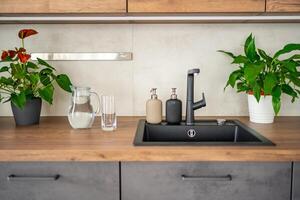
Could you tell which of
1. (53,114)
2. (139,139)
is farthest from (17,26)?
(139,139)

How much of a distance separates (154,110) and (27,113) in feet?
1.98

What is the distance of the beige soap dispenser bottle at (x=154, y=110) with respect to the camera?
1.36 m

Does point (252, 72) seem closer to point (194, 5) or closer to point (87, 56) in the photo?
point (194, 5)

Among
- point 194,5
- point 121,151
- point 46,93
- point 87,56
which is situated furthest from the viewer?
point 87,56

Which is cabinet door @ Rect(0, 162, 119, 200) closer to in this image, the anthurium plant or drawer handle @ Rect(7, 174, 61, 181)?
drawer handle @ Rect(7, 174, 61, 181)

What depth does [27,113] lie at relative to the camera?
1314 mm

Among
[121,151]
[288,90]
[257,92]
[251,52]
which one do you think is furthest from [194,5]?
[121,151]

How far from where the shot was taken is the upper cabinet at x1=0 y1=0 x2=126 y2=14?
1.20m

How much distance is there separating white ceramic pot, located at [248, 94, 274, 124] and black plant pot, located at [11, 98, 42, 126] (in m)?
1.06

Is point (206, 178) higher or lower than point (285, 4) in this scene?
lower

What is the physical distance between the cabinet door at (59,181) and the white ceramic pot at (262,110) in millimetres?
793

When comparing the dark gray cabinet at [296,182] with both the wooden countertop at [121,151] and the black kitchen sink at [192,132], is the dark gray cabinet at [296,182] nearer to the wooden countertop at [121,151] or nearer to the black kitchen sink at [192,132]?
the wooden countertop at [121,151]

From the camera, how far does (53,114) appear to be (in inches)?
62.0

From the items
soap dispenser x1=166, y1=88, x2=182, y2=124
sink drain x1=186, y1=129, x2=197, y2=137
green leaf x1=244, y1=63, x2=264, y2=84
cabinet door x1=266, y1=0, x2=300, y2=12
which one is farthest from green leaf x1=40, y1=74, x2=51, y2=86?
cabinet door x1=266, y1=0, x2=300, y2=12
